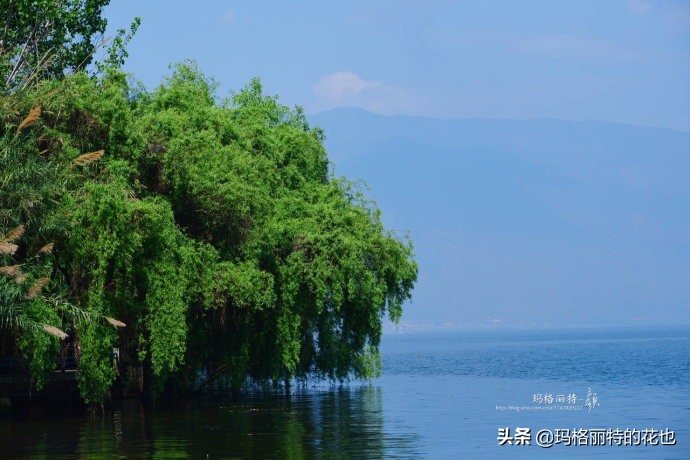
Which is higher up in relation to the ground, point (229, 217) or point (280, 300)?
point (229, 217)

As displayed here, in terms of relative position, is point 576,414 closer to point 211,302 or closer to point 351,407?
point 351,407

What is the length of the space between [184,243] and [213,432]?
8681mm

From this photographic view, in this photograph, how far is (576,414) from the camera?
130 ft

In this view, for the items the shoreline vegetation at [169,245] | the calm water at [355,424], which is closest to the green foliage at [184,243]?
the shoreline vegetation at [169,245]

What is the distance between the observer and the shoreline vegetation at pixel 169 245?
35594 mm

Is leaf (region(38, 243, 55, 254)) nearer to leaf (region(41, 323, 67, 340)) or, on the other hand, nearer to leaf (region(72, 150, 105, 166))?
leaf (region(41, 323, 67, 340))

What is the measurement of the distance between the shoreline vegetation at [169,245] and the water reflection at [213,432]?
50.2 inches

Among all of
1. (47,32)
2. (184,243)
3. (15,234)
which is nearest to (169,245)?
(184,243)

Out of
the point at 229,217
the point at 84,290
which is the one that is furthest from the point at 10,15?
the point at 84,290

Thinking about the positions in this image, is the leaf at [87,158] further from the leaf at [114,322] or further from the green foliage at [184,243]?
the leaf at [114,322]

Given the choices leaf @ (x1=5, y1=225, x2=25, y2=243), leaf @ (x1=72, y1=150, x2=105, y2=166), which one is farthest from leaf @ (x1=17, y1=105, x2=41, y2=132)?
leaf @ (x1=5, y1=225, x2=25, y2=243)

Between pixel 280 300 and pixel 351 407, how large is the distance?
4.96 metres

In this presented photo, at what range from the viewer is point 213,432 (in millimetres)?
33375

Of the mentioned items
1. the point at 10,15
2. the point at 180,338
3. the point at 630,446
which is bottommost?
the point at 630,446
